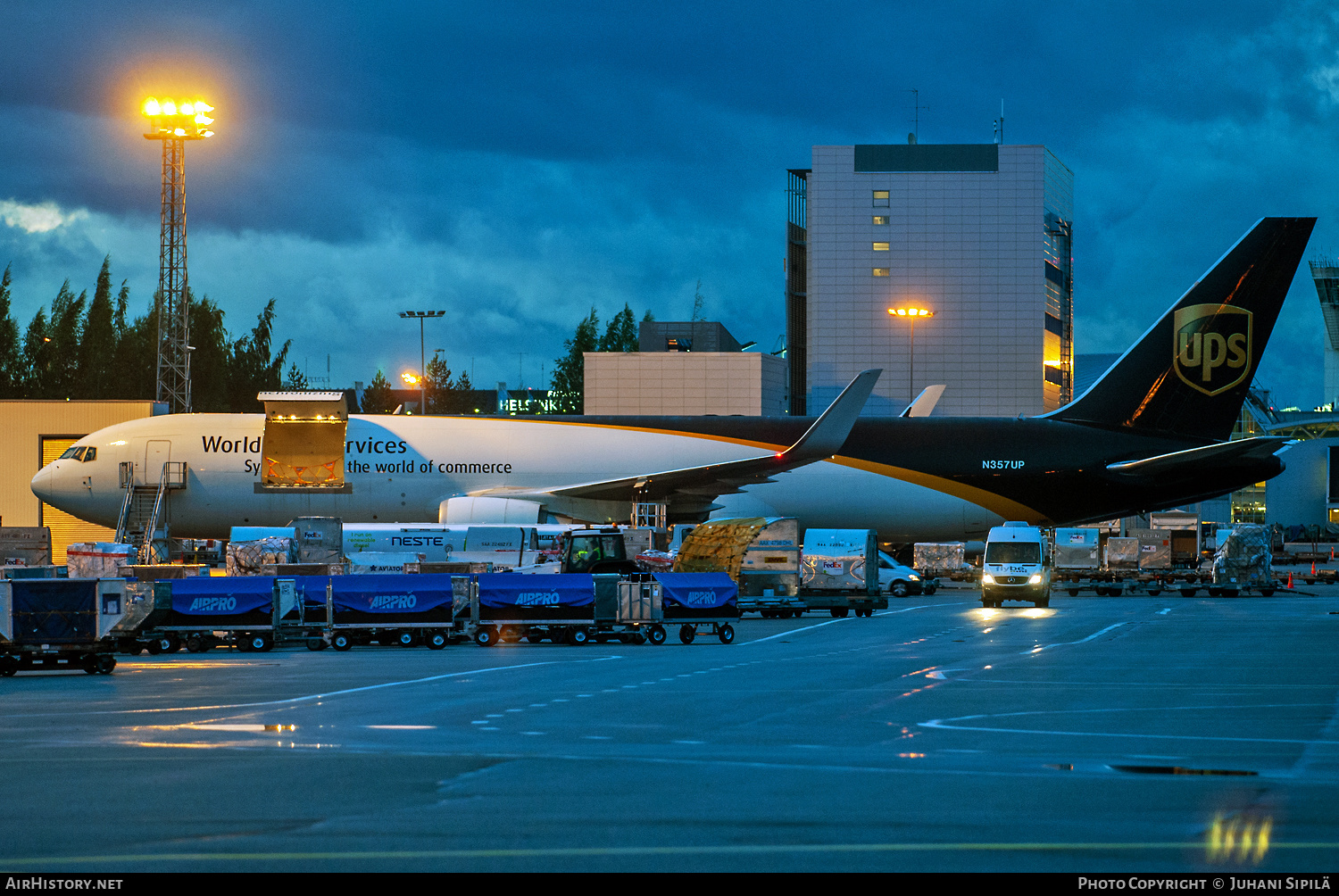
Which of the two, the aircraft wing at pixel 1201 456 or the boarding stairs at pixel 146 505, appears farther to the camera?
the aircraft wing at pixel 1201 456

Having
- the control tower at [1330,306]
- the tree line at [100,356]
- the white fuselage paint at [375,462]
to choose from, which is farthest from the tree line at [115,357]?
the control tower at [1330,306]

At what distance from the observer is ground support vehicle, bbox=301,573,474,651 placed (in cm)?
2981

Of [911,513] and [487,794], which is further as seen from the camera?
[911,513]

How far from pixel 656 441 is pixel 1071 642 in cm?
2464

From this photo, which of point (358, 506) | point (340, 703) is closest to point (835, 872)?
point (340, 703)

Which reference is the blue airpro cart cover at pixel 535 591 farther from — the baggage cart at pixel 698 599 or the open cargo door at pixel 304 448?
the open cargo door at pixel 304 448

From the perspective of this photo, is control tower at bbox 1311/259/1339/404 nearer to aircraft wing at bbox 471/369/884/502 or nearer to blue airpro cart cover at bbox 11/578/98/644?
aircraft wing at bbox 471/369/884/502

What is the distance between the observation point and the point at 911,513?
54250mm

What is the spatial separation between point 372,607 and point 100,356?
7074 cm

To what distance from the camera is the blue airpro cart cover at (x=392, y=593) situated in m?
29.9

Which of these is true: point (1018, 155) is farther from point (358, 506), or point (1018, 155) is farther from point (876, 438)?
point (358, 506)

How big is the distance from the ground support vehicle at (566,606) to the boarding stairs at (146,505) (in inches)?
868

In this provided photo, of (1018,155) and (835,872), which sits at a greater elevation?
(1018,155)

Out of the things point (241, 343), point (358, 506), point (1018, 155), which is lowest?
point (358, 506)
